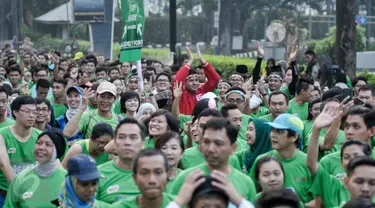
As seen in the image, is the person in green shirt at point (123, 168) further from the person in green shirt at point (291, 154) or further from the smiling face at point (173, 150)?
the person in green shirt at point (291, 154)

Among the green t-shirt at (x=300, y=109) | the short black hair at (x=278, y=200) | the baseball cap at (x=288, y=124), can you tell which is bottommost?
the green t-shirt at (x=300, y=109)

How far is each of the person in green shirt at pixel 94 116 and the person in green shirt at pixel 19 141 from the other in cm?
126

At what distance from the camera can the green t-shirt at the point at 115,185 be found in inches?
315

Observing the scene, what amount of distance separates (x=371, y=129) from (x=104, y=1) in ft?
84.3

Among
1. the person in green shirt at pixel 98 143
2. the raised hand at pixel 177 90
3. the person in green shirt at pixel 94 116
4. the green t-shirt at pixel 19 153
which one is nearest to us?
the person in green shirt at pixel 98 143

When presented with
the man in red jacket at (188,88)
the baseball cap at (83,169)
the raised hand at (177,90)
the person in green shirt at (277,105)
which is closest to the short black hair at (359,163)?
the baseball cap at (83,169)

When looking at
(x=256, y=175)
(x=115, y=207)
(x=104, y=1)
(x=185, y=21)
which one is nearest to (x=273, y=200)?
(x=115, y=207)

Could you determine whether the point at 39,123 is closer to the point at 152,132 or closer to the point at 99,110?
the point at 99,110

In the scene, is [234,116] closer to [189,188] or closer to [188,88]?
[188,88]

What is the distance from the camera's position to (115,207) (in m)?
7.03

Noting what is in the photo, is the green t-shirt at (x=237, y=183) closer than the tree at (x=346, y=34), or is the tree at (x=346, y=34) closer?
the green t-shirt at (x=237, y=183)

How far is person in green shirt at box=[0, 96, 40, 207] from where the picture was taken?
984cm

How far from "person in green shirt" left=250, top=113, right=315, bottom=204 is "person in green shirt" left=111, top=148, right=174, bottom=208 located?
1.90 meters

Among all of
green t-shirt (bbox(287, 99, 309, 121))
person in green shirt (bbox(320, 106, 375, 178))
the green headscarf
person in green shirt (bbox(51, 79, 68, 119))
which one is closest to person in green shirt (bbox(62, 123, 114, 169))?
the green headscarf
